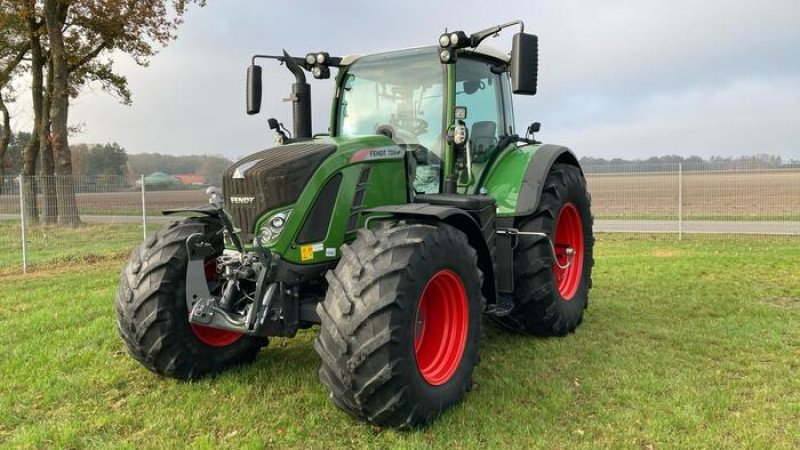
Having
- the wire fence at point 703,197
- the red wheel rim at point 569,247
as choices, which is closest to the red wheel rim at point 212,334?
the red wheel rim at point 569,247

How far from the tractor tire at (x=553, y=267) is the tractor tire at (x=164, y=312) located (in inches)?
94.8

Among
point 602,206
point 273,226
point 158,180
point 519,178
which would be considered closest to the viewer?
point 273,226

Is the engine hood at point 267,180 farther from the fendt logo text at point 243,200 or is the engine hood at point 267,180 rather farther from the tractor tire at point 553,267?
the tractor tire at point 553,267

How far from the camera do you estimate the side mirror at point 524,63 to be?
13.5 feet

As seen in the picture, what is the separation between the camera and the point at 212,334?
14.1 feet

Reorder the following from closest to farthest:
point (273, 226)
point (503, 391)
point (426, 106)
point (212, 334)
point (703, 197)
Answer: point (273, 226) < point (503, 391) < point (212, 334) < point (426, 106) < point (703, 197)

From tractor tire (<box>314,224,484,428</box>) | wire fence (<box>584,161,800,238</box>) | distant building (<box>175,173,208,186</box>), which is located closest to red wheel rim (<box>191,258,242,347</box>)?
tractor tire (<box>314,224,484,428</box>)

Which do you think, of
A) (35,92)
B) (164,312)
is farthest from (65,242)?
(164,312)

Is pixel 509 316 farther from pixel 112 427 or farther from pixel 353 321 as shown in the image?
pixel 112 427

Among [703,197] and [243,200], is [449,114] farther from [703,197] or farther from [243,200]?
[703,197]

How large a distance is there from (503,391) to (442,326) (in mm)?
620

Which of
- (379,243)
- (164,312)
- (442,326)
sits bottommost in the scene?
(442,326)

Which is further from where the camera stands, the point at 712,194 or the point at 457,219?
the point at 712,194

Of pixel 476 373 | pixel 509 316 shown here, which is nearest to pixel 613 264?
pixel 509 316
